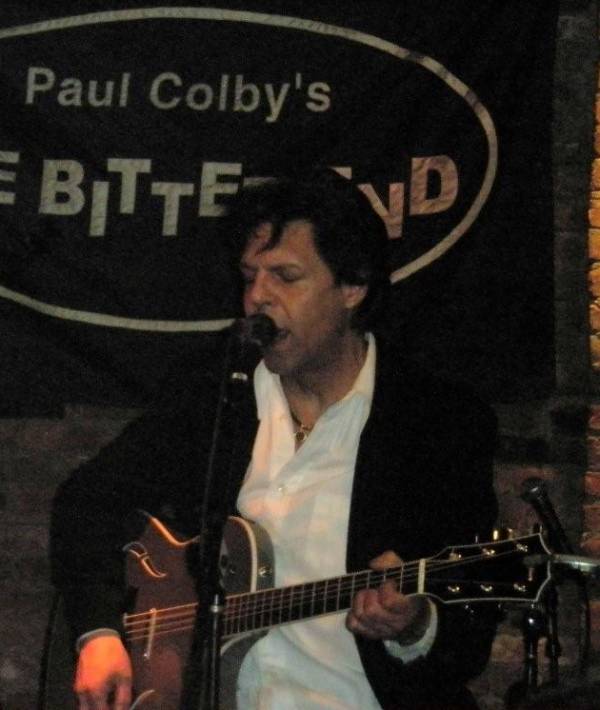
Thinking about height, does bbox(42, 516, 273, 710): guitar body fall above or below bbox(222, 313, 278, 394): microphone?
below

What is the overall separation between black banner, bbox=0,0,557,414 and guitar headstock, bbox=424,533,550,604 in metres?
0.98

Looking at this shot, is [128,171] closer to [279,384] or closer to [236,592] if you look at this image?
[279,384]

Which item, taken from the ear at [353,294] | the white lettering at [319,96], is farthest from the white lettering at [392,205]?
the ear at [353,294]

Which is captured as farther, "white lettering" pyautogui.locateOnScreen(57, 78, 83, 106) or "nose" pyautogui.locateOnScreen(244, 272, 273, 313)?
"white lettering" pyautogui.locateOnScreen(57, 78, 83, 106)

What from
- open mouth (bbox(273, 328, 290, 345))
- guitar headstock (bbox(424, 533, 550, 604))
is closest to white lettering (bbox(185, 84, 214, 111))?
open mouth (bbox(273, 328, 290, 345))

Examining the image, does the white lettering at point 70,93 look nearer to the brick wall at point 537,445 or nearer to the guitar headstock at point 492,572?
the brick wall at point 537,445

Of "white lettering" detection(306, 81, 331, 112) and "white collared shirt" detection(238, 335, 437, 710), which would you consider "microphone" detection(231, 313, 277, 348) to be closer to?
"white collared shirt" detection(238, 335, 437, 710)

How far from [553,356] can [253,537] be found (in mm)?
1118

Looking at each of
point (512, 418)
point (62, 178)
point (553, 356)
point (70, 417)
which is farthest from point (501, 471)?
point (62, 178)

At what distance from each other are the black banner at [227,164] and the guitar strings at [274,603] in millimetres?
812

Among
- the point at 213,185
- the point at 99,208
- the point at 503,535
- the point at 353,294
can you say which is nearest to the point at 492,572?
the point at 503,535

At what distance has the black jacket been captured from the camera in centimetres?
240

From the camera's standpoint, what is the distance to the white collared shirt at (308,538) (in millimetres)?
→ 2459

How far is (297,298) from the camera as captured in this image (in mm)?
2574
